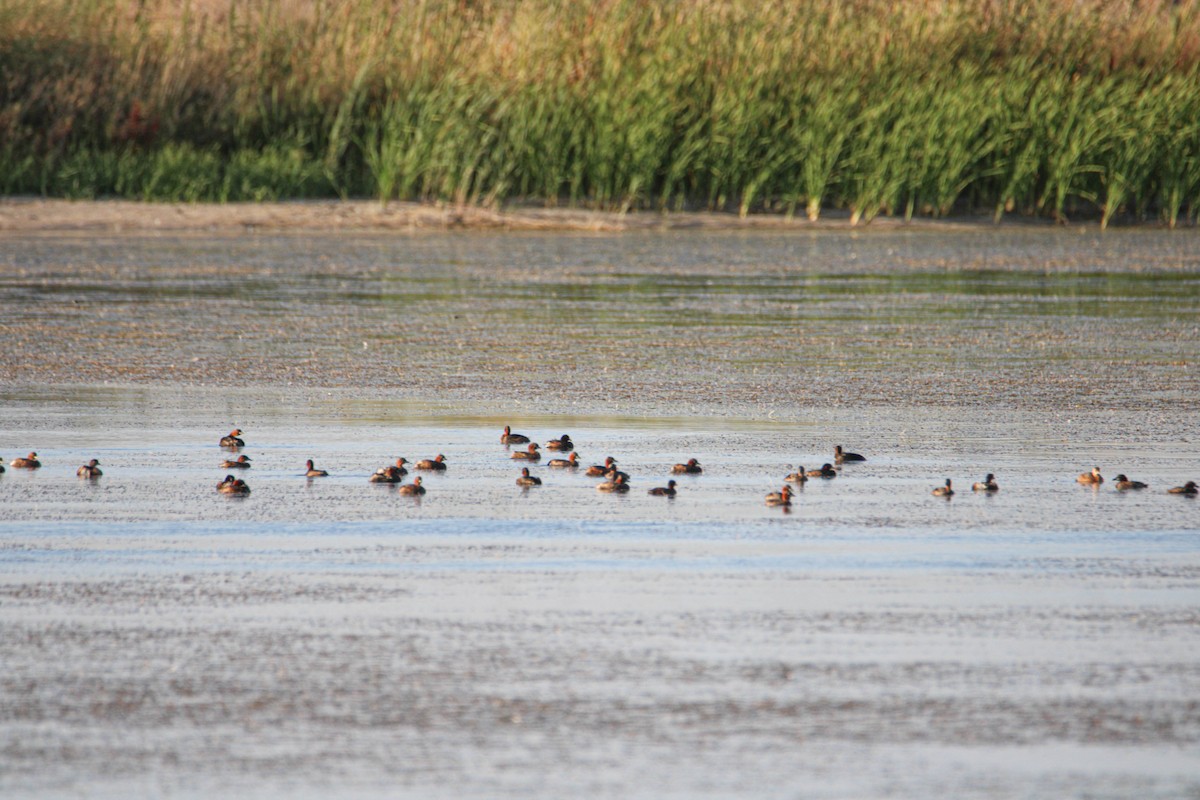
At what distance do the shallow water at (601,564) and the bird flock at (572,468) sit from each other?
79 mm

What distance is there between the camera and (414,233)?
20297mm

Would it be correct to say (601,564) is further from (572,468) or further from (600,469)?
(572,468)

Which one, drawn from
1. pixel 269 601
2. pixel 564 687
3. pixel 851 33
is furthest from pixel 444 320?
pixel 851 33

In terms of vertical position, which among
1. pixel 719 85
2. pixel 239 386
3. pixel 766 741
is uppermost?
pixel 719 85

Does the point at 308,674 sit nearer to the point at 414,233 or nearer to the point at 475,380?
the point at 475,380

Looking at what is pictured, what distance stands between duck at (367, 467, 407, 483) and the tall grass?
14.1 m

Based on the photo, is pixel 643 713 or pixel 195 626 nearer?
pixel 643 713

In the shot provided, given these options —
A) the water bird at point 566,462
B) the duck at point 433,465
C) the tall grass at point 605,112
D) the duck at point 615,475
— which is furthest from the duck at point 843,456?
the tall grass at point 605,112

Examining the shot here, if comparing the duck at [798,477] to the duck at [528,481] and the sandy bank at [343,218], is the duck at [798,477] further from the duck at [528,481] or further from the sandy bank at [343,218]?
the sandy bank at [343,218]

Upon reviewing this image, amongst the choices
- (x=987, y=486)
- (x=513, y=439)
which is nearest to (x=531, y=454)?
(x=513, y=439)

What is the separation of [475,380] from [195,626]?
505 cm

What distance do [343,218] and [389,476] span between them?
13.7m

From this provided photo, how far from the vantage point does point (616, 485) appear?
6988 mm

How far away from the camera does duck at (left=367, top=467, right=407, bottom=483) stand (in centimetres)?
710
